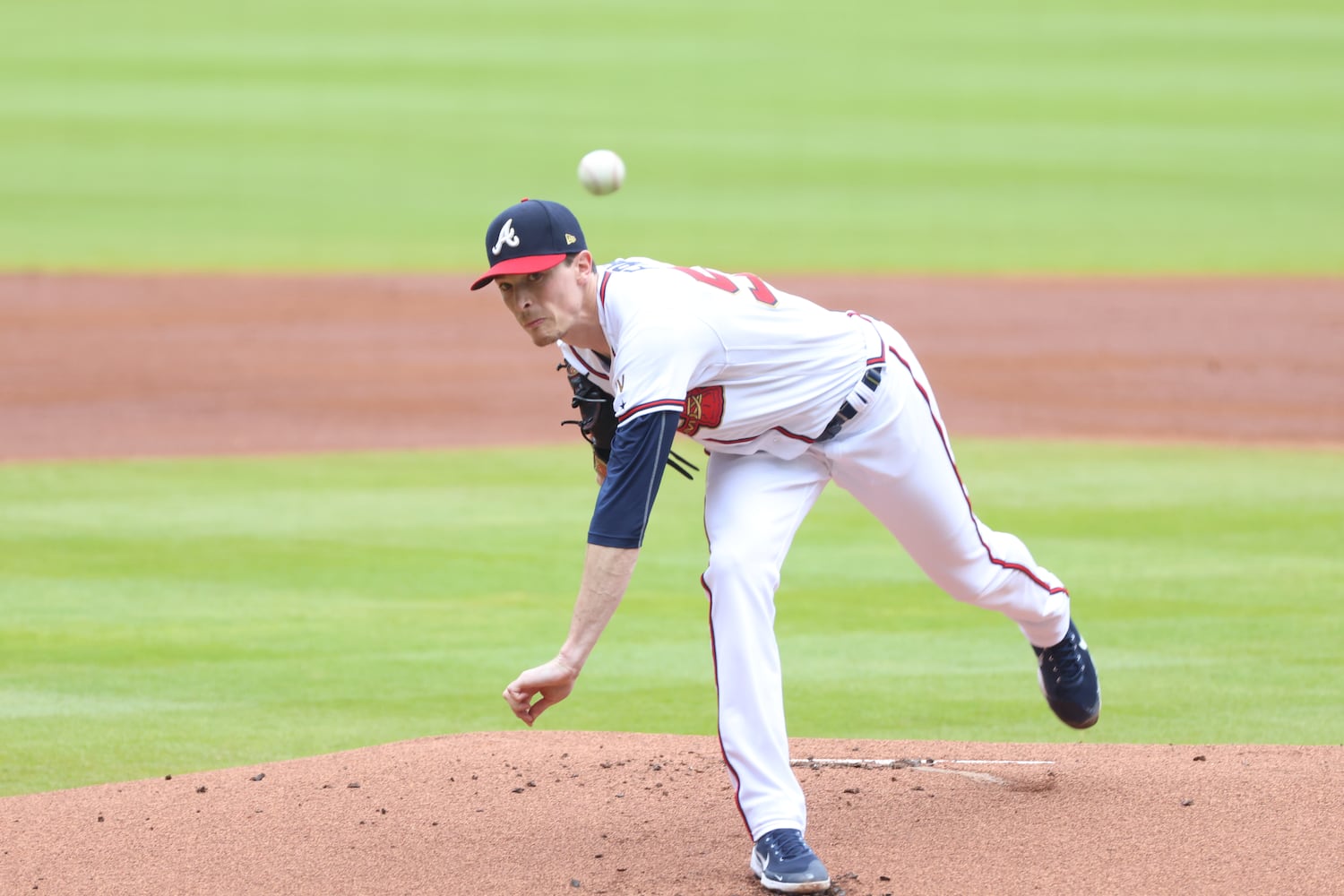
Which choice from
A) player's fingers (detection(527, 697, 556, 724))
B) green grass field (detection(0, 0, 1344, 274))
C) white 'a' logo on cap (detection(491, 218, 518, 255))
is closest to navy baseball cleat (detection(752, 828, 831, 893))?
player's fingers (detection(527, 697, 556, 724))

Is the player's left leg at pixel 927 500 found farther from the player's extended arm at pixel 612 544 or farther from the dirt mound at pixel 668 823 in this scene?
the player's extended arm at pixel 612 544

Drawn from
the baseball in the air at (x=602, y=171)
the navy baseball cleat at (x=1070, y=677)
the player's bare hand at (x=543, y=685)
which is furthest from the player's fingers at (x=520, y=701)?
the baseball in the air at (x=602, y=171)

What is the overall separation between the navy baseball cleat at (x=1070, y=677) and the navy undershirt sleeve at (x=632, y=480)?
181 cm

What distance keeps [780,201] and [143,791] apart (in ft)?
63.5

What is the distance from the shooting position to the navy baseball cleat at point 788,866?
4.15m

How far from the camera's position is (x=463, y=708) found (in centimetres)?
647

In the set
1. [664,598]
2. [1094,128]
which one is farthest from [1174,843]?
[1094,128]

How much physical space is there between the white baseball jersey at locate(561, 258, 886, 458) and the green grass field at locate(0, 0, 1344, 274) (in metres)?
14.9

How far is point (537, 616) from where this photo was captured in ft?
24.7

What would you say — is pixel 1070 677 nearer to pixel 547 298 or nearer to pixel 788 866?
pixel 788 866

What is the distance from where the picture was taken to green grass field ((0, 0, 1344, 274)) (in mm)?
21234

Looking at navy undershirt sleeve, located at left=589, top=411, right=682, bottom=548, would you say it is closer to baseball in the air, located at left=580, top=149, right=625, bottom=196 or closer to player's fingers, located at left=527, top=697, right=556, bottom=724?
player's fingers, located at left=527, top=697, right=556, bottom=724

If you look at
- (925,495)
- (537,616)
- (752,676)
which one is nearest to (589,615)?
(752,676)

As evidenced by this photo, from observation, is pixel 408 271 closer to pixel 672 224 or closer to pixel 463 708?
pixel 672 224
